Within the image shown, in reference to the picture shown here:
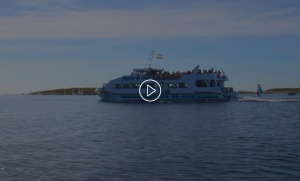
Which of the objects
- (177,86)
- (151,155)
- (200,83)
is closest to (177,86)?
(177,86)

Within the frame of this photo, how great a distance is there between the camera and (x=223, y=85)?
323 feet

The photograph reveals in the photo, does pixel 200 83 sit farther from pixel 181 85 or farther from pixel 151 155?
pixel 151 155

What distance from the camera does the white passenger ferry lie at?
96.6 m

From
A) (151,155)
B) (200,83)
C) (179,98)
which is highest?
(200,83)

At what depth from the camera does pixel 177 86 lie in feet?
325

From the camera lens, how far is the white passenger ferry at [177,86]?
96562 mm

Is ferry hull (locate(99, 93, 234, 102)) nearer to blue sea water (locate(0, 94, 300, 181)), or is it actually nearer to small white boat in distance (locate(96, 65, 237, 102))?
small white boat in distance (locate(96, 65, 237, 102))
